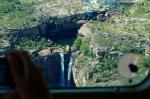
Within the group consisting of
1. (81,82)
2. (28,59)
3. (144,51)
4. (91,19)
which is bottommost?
(81,82)

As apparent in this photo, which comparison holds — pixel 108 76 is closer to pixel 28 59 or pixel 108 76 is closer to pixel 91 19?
pixel 91 19

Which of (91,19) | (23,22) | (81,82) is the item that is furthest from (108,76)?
(23,22)

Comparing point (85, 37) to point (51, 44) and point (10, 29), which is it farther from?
point (10, 29)

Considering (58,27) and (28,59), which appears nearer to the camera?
(28,59)

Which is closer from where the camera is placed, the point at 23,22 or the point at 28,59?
the point at 28,59

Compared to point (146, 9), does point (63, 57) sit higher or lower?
lower

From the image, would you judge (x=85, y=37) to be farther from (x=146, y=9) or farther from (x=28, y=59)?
(x=28, y=59)

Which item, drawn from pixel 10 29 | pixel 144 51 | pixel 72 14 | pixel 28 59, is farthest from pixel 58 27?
pixel 28 59

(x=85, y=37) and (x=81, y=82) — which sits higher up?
(x=85, y=37)
